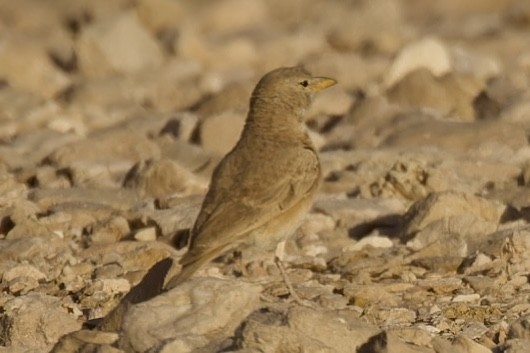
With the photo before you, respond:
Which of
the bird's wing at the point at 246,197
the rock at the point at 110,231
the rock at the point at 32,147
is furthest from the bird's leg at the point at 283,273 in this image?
the rock at the point at 32,147

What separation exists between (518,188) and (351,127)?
2.38m

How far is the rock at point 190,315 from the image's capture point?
6.68 m

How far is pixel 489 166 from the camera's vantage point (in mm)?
10250

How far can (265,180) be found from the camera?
7.93m

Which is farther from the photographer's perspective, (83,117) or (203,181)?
(83,117)

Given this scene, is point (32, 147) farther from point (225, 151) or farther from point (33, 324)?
point (33, 324)

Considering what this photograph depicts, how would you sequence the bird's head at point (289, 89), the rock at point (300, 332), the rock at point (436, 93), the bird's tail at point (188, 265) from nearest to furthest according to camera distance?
the rock at point (300, 332)
the bird's tail at point (188, 265)
the bird's head at point (289, 89)
the rock at point (436, 93)

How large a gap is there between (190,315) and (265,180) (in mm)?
1287

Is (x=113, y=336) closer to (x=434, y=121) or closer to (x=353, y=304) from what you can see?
(x=353, y=304)

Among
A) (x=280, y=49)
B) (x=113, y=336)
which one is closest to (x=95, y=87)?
(x=280, y=49)

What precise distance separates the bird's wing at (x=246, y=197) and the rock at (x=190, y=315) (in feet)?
1.22

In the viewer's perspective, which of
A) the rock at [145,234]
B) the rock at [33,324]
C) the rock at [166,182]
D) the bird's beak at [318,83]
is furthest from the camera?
the rock at [166,182]

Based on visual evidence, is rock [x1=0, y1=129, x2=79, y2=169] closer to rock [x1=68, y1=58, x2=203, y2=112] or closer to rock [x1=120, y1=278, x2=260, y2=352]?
rock [x1=68, y1=58, x2=203, y2=112]

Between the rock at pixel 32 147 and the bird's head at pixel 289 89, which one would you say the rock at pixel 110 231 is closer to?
the bird's head at pixel 289 89
